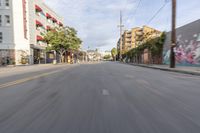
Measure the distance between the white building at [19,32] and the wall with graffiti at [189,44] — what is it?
33.1 meters

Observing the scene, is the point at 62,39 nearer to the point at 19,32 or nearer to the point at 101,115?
the point at 19,32

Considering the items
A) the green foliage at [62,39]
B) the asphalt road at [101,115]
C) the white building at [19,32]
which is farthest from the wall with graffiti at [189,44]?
the white building at [19,32]

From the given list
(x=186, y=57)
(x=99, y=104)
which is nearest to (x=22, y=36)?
(x=186, y=57)

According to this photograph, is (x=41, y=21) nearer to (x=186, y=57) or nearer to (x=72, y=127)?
(x=186, y=57)

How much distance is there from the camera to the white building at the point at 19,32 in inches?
1551

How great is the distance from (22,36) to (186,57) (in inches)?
1364

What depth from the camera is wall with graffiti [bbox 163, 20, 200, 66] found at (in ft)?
69.4

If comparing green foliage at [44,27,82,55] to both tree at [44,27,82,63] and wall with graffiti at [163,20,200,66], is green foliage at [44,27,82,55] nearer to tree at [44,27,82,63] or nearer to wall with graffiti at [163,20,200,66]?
tree at [44,27,82,63]

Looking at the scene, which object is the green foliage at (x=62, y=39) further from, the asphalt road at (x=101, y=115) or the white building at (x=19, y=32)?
the asphalt road at (x=101, y=115)

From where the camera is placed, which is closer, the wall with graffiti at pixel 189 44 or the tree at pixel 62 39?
the wall with graffiti at pixel 189 44

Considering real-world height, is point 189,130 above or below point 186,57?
below

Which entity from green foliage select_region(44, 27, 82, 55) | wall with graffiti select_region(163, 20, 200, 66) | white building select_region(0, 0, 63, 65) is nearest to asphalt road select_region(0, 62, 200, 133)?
wall with graffiti select_region(163, 20, 200, 66)

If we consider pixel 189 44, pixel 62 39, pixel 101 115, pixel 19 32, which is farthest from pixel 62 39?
pixel 101 115

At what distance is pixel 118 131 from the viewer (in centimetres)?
335
